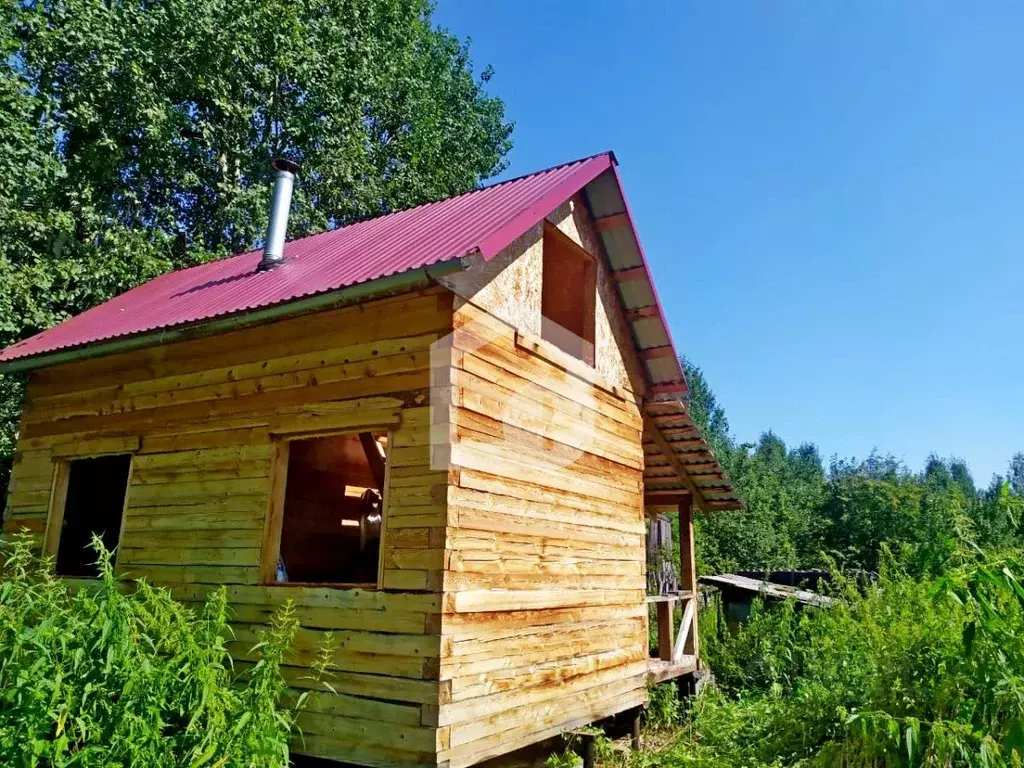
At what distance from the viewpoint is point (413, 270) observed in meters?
6.24

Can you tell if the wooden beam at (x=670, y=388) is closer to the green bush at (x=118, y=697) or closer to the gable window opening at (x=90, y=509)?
the green bush at (x=118, y=697)

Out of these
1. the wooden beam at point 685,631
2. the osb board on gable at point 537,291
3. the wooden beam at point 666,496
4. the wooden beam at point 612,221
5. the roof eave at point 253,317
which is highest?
the wooden beam at point 612,221

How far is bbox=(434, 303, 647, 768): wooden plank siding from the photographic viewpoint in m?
6.44

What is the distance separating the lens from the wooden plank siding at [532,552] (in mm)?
6438

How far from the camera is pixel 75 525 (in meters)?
Result: 11.4

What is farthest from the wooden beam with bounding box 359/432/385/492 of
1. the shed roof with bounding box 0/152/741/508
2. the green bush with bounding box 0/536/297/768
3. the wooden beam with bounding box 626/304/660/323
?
the green bush with bounding box 0/536/297/768

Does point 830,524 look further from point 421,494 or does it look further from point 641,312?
point 421,494

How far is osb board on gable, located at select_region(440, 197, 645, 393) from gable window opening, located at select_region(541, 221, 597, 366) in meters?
0.11

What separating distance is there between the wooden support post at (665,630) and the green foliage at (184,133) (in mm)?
13423

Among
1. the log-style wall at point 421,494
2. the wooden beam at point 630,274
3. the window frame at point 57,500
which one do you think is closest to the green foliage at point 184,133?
the window frame at point 57,500

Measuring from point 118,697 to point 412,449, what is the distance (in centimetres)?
277

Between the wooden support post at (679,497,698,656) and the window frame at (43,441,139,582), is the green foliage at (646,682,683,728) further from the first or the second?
the window frame at (43,441,139,582)

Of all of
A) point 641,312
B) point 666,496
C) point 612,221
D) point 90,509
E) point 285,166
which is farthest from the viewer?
point 666,496

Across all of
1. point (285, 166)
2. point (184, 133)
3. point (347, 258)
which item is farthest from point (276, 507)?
point (184, 133)
